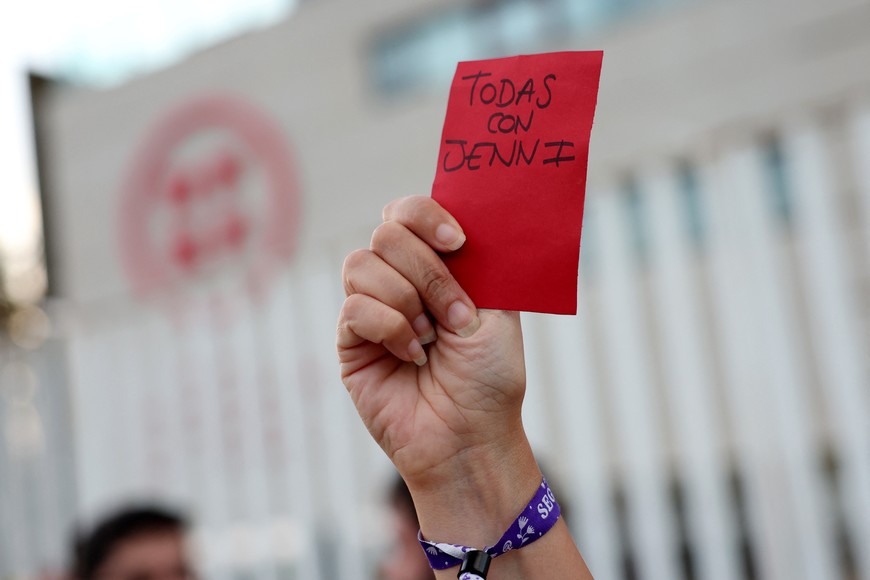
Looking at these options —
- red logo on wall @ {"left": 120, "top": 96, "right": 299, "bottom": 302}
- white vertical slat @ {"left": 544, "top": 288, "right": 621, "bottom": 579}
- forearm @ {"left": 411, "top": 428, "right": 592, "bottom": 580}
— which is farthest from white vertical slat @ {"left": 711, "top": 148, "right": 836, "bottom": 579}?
red logo on wall @ {"left": 120, "top": 96, "right": 299, "bottom": 302}

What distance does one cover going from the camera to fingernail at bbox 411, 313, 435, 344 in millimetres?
891

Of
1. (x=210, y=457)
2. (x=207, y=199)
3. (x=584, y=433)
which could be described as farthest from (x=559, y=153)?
(x=207, y=199)

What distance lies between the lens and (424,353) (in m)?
0.92

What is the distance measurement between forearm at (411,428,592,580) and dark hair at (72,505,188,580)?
60.1 inches

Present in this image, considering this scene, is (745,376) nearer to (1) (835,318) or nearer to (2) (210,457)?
(1) (835,318)

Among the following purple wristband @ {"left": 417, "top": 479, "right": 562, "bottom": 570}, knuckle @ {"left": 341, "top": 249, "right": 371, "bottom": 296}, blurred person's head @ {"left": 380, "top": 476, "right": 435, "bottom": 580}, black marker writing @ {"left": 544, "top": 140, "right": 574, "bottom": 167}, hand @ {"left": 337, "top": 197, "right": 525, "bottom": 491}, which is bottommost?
blurred person's head @ {"left": 380, "top": 476, "right": 435, "bottom": 580}

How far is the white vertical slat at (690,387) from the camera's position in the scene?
98.7 inches

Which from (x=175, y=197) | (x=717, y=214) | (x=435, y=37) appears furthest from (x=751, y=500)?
(x=435, y=37)

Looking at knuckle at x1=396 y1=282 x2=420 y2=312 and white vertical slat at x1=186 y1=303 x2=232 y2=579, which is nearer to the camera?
knuckle at x1=396 y1=282 x2=420 y2=312

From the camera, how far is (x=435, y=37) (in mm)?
6918

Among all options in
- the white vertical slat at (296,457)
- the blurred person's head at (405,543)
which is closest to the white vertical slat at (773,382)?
the blurred person's head at (405,543)

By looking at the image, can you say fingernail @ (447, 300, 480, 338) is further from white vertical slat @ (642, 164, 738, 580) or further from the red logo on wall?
the red logo on wall

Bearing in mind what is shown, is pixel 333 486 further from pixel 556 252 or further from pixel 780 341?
pixel 556 252

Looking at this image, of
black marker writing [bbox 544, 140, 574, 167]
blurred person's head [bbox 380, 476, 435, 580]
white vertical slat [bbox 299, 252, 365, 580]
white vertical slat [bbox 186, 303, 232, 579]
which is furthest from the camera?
white vertical slat [bbox 186, 303, 232, 579]
